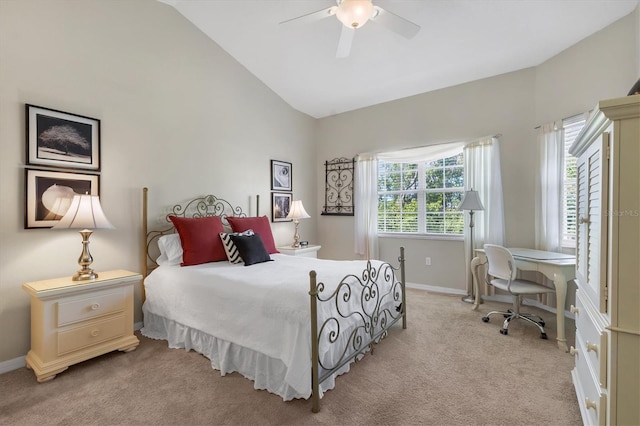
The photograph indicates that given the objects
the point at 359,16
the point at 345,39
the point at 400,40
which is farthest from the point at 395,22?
the point at 400,40

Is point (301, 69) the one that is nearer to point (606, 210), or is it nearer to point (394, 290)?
A: point (394, 290)

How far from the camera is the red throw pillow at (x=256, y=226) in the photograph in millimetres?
3561

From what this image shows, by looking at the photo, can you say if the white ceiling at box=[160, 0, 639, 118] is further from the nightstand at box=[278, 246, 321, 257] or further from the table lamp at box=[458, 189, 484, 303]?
the nightstand at box=[278, 246, 321, 257]

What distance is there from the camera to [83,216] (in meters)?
2.30

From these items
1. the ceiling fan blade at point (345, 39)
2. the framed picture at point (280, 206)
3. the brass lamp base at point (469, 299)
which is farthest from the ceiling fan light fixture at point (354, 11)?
the brass lamp base at point (469, 299)

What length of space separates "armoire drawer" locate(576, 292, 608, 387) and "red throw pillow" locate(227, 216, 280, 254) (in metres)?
2.86

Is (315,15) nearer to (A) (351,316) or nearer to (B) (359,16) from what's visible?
(B) (359,16)

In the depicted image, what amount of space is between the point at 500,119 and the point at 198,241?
13.3ft

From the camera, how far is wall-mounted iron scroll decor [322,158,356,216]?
5.21 meters

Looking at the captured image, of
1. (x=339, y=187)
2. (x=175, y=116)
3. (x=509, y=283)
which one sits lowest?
(x=509, y=283)

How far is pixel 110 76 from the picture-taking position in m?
2.84

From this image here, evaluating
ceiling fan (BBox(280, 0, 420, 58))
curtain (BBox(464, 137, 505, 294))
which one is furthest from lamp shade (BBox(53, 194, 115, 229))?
curtain (BBox(464, 137, 505, 294))

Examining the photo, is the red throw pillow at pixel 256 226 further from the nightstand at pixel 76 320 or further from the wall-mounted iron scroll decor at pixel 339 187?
the wall-mounted iron scroll decor at pixel 339 187

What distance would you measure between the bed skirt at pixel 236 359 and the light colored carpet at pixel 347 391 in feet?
0.17
